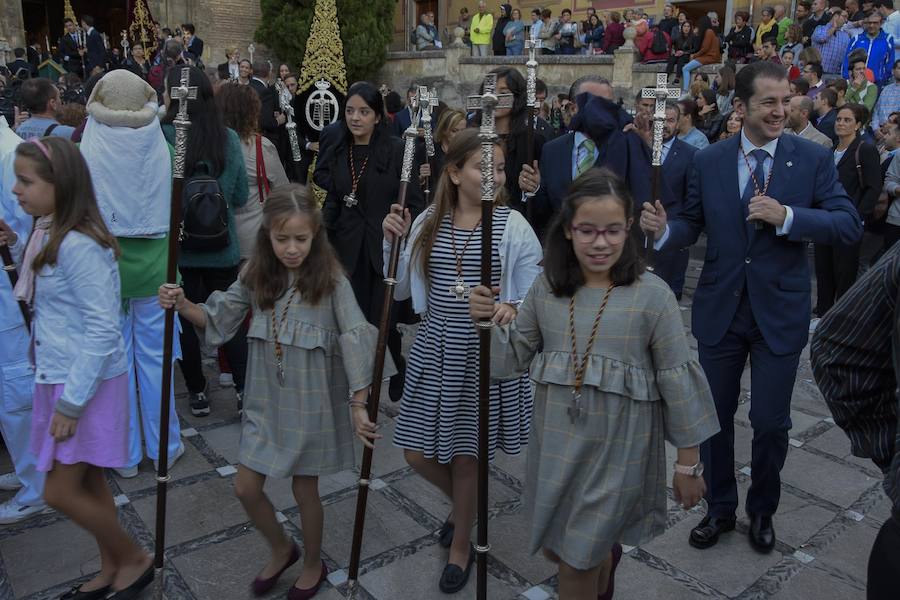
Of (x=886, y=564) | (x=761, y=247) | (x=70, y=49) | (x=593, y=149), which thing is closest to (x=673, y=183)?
(x=593, y=149)

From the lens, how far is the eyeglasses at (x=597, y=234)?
2.45 metres

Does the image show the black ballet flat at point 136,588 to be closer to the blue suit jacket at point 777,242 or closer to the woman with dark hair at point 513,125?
the blue suit jacket at point 777,242

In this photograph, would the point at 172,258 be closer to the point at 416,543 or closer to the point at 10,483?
the point at 416,543

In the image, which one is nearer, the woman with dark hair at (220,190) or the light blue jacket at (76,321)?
the light blue jacket at (76,321)

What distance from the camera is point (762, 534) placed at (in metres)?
3.53

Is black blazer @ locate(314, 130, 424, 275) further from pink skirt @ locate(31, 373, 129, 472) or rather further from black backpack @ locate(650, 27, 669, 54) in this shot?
black backpack @ locate(650, 27, 669, 54)

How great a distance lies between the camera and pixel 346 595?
3150 millimetres

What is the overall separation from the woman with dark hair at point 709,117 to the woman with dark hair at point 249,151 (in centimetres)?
655

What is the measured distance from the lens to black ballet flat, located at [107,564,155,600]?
3.10 m

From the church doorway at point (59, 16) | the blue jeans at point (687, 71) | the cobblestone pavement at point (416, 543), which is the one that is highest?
the church doorway at point (59, 16)

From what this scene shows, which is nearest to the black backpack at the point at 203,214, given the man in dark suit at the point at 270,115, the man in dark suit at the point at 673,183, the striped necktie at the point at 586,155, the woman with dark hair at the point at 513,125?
the woman with dark hair at the point at 513,125

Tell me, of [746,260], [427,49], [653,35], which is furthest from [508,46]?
[746,260]

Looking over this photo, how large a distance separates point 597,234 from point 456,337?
911 millimetres

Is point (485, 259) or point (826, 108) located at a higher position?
point (826, 108)
